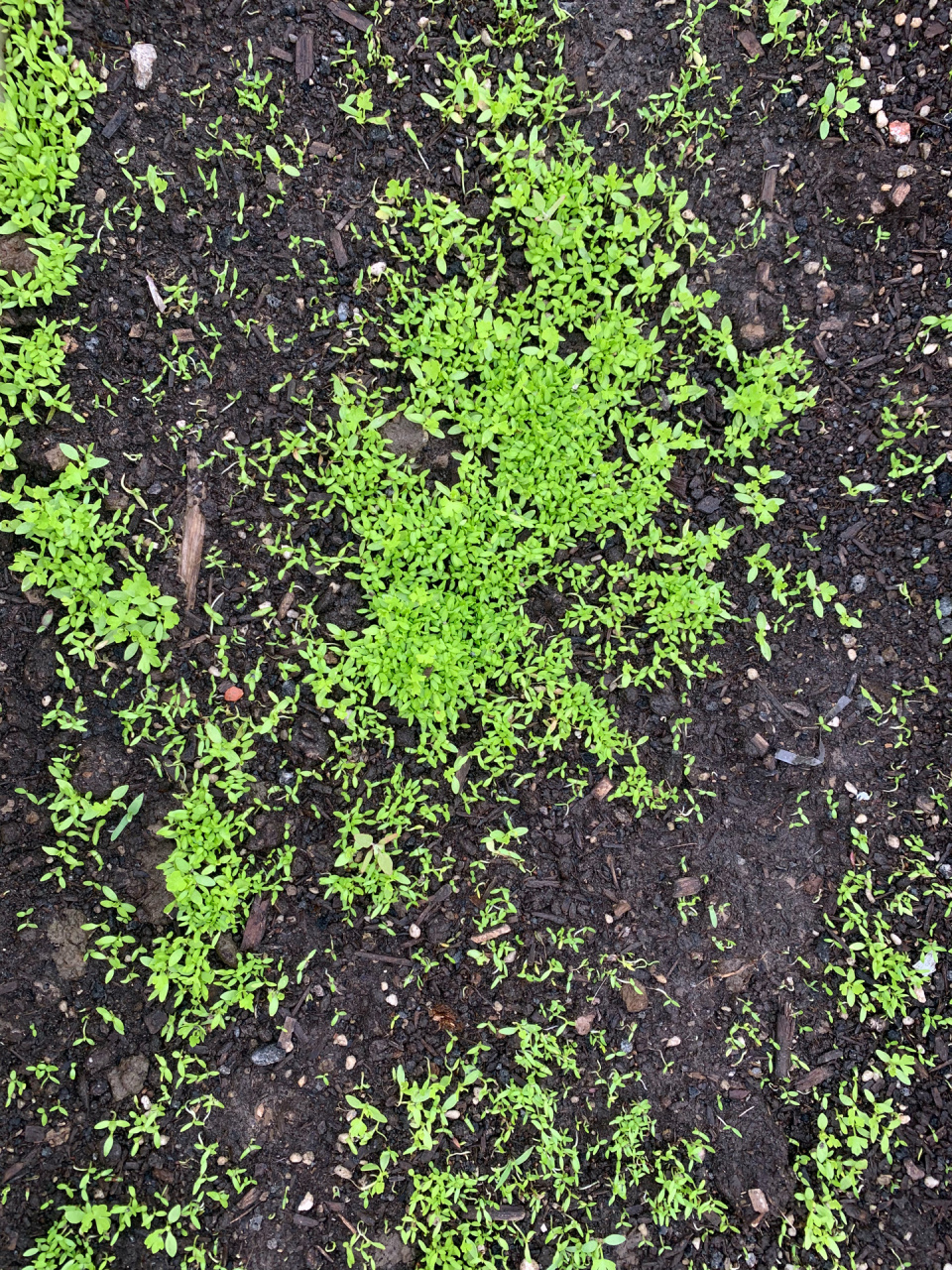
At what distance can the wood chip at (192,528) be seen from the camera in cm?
268

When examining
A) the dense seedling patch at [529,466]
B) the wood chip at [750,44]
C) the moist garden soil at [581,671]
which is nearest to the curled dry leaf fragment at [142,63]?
the moist garden soil at [581,671]

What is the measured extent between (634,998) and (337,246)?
9.67ft

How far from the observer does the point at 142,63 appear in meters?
2.60

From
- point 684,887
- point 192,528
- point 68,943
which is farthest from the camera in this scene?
point 684,887

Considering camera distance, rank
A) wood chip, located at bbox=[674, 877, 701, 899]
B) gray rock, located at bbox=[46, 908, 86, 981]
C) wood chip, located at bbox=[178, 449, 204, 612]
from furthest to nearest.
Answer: wood chip, located at bbox=[674, 877, 701, 899] → wood chip, located at bbox=[178, 449, 204, 612] → gray rock, located at bbox=[46, 908, 86, 981]

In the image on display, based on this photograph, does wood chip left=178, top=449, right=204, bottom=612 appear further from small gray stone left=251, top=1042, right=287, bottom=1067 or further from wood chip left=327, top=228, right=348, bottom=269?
small gray stone left=251, top=1042, right=287, bottom=1067

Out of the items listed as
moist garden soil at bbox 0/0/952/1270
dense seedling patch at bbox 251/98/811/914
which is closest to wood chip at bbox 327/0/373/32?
moist garden soil at bbox 0/0/952/1270

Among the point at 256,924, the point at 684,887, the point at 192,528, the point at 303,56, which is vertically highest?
the point at 303,56

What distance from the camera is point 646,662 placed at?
2803mm

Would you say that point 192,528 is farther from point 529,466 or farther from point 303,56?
point 303,56

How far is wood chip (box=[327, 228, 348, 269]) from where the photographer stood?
8.88ft

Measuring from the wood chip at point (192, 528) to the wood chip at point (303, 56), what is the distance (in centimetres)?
140

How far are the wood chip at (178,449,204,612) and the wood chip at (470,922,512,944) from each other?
1571 mm

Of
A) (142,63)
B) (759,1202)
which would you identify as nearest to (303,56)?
(142,63)
